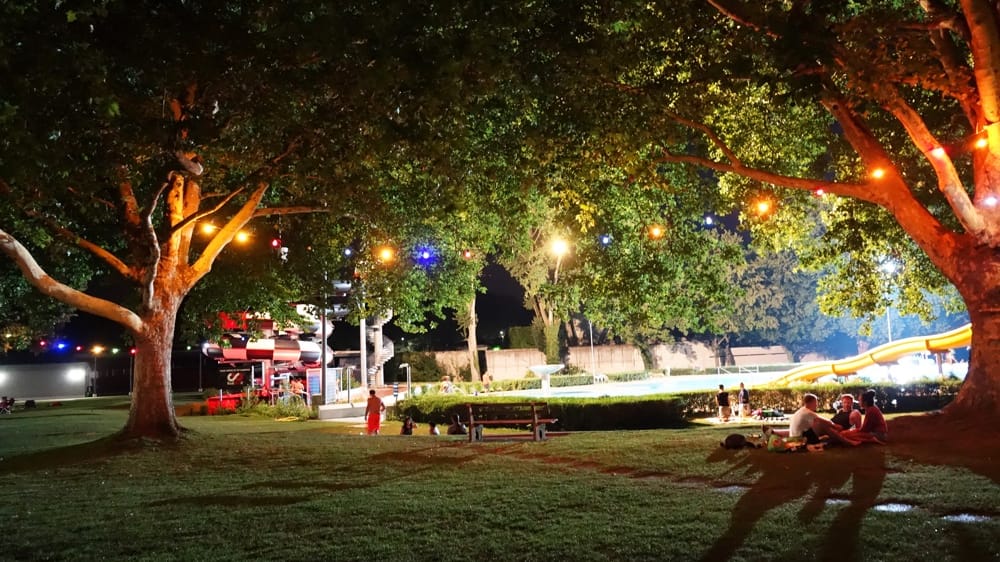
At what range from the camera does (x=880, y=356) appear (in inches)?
1405

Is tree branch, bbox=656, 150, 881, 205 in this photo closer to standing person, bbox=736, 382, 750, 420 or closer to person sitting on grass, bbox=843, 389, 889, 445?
person sitting on grass, bbox=843, 389, 889, 445

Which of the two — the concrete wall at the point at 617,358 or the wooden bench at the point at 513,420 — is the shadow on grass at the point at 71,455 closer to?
the wooden bench at the point at 513,420

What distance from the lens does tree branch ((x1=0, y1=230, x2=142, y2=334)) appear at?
1315cm

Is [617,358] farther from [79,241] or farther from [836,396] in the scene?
[79,241]

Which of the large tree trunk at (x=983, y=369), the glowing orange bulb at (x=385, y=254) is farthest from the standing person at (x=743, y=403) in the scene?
the glowing orange bulb at (x=385, y=254)

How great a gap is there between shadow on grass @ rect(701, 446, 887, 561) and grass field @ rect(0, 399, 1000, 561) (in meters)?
0.03

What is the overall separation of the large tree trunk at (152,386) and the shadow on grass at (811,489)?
37.5ft

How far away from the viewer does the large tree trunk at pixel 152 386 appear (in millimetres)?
14875

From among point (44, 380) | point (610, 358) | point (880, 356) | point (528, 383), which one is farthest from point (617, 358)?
point (44, 380)

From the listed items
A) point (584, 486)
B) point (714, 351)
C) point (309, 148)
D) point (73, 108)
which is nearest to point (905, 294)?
point (584, 486)

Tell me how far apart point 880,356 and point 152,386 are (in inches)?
1349

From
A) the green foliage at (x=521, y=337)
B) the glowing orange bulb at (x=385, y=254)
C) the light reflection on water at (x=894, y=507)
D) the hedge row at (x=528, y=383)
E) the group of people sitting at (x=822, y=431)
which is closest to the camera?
the light reflection on water at (x=894, y=507)

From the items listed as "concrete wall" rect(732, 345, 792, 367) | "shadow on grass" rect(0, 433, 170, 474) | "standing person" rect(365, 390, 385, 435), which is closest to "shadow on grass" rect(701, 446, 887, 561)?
"standing person" rect(365, 390, 385, 435)

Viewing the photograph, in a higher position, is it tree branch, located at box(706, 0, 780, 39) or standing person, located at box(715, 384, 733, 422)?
tree branch, located at box(706, 0, 780, 39)
